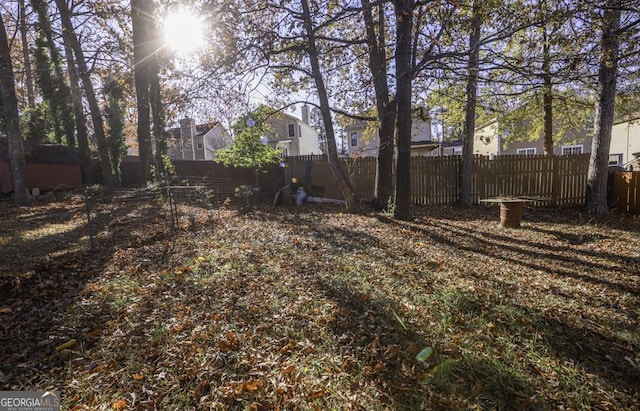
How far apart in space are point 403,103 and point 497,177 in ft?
17.8

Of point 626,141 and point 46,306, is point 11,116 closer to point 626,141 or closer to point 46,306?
point 46,306

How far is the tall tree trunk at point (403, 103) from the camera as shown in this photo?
6.68 m

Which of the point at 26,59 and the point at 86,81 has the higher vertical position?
the point at 26,59

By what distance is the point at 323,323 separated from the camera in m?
3.01

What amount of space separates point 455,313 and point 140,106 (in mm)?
14901

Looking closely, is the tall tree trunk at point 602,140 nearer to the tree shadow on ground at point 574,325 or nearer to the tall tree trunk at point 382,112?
the tree shadow on ground at point 574,325

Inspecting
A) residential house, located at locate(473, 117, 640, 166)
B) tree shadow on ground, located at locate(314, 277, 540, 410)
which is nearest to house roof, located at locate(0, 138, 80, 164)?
tree shadow on ground, located at locate(314, 277, 540, 410)

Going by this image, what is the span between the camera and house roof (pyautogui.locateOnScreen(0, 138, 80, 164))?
555 inches

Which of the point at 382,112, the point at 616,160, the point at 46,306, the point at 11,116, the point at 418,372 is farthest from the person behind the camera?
the point at 616,160

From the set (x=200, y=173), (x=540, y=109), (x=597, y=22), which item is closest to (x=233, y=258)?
(x=597, y=22)

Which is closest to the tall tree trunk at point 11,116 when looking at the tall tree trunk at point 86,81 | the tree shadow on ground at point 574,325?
the tall tree trunk at point 86,81

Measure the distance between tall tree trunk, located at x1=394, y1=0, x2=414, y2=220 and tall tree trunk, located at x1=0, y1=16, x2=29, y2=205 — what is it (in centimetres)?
1330

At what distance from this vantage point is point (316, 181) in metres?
12.8

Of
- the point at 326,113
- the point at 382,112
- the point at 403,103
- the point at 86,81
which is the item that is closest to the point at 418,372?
the point at 403,103
